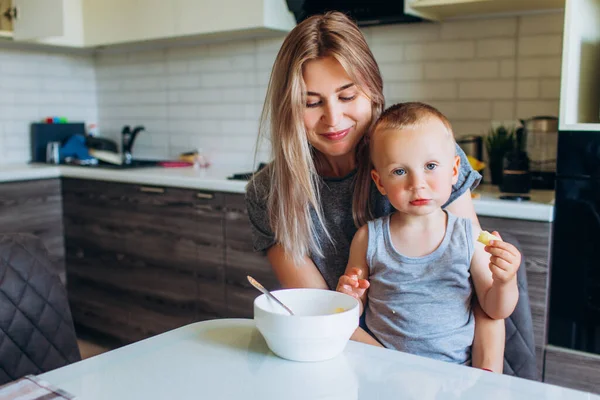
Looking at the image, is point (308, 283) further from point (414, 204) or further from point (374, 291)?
point (414, 204)

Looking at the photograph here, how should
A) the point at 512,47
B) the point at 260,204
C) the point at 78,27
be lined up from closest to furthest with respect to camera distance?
the point at 260,204
the point at 512,47
the point at 78,27

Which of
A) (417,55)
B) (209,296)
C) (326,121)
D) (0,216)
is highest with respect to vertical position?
(417,55)

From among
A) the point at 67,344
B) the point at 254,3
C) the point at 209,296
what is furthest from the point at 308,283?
the point at 254,3

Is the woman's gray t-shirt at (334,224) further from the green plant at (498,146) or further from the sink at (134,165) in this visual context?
the sink at (134,165)

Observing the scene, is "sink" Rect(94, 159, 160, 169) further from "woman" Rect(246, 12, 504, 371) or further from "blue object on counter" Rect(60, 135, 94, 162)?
"woman" Rect(246, 12, 504, 371)

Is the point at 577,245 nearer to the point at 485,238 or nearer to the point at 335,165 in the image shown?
the point at 335,165

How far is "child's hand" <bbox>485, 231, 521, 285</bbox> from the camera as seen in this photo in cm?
105

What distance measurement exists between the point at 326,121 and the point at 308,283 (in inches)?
14.9

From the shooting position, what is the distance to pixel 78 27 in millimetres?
3547

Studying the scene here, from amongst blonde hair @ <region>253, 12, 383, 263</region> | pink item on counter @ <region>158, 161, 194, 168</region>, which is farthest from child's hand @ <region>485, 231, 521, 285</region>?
pink item on counter @ <region>158, 161, 194, 168</region>

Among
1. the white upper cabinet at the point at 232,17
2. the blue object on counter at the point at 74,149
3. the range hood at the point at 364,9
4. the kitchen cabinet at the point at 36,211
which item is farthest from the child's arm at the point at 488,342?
the blue object on counter at the point at 74,149

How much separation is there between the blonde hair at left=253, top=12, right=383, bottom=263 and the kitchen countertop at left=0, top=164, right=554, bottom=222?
2.54 ft

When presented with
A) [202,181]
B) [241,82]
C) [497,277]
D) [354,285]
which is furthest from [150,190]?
[497,277]

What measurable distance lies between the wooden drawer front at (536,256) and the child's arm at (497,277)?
761 mm
